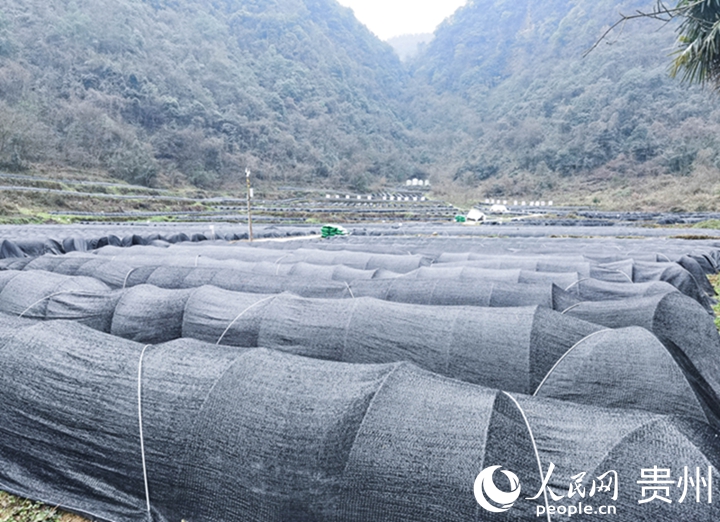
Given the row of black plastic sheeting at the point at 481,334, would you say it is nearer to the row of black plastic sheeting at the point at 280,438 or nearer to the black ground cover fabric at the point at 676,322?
the black ground cover fabric at the point at 676,322

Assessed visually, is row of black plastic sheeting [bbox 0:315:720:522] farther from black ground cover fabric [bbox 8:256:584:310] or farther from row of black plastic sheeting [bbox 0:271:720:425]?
black ground cover fabric [bbox 8:256:584:310]

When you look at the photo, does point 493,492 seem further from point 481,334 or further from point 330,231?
point 330,231

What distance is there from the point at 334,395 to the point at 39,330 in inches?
147

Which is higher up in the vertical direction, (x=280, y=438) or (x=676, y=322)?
(x=280, y=438)

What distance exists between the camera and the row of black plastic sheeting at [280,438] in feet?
10.0

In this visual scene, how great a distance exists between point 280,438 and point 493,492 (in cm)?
167

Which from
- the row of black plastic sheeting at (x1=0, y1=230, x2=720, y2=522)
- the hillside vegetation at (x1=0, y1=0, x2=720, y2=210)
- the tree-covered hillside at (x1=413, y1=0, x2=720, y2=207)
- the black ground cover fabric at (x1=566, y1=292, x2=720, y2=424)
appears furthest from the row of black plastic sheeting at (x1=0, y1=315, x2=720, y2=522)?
the tree-covered hillside at (x1=413, y1=0, x2=720, y2=207)

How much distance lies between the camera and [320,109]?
4323 inches

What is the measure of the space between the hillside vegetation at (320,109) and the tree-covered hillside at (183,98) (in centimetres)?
33

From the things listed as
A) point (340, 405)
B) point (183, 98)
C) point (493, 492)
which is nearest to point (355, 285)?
point (340, 405)

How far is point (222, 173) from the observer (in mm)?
70938

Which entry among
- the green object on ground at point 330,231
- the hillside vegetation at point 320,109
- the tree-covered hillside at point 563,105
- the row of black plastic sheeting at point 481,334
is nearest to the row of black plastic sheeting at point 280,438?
the row of black plastic sheeting at point 481,334

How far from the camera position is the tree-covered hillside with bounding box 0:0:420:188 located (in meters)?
59.5

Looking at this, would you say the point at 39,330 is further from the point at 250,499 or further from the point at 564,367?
the point at 564,367
